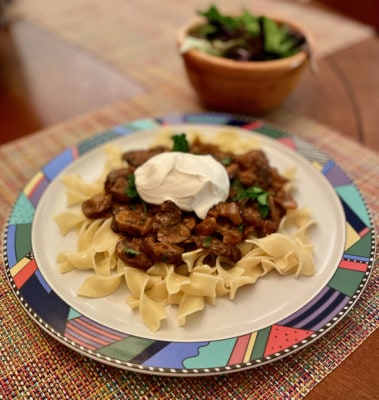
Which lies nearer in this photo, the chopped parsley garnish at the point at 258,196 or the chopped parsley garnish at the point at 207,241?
the chopped parsley garnish at the point at 207,241

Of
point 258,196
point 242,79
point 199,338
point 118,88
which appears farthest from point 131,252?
point 118,88

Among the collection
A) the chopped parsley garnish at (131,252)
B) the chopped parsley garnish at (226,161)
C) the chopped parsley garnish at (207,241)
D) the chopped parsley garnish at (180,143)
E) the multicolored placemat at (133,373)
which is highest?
the chopped parsley garnish at (180,143)

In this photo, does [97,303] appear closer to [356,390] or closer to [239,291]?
[239,291]

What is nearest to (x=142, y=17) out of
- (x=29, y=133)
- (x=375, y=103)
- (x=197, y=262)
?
(x=29, y=133)

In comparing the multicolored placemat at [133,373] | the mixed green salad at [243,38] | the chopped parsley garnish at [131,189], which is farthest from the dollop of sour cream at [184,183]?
the mixed green salad at [243,38]

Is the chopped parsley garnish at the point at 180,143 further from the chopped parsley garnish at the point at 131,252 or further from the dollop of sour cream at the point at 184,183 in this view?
the chopped parsley garnish at the point at 131,252

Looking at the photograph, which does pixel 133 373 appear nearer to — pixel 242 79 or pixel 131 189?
pixel 131 189
